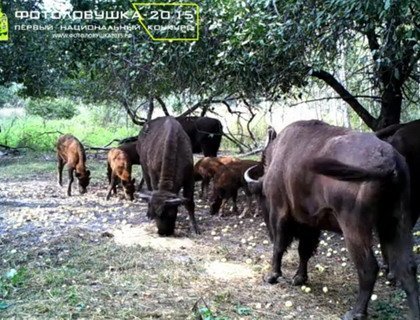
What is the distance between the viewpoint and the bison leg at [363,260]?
4.71 meters

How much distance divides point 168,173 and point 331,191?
4.03 metres

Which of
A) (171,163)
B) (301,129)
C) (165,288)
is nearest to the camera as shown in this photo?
(165,288)

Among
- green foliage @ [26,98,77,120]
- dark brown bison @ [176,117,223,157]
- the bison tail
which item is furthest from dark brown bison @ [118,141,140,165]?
green foliage @ [26,98,77,120]

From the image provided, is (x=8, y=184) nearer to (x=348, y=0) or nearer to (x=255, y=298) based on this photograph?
(x=255, y=298)

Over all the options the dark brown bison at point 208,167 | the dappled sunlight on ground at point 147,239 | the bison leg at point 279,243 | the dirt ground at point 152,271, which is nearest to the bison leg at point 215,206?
the dirt ground at point 152,271

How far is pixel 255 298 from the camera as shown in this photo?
5602 millimetres

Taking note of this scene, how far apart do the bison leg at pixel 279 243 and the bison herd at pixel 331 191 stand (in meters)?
0.01

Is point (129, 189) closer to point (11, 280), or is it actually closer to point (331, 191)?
point (11, 280)

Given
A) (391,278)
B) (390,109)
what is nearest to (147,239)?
(391,278)

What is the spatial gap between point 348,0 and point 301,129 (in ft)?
4.82

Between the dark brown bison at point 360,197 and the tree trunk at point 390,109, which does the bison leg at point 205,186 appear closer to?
the tree trunk at point 390,109

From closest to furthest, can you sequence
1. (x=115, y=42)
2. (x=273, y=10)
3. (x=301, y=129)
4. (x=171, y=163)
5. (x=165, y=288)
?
(x=165, y=288)
(x=301, y=129)
(x=273, y=10)
(x=171, y=163)
(x=115, y=42)

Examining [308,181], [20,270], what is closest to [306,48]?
[308,181]

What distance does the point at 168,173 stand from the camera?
8.60 metres
